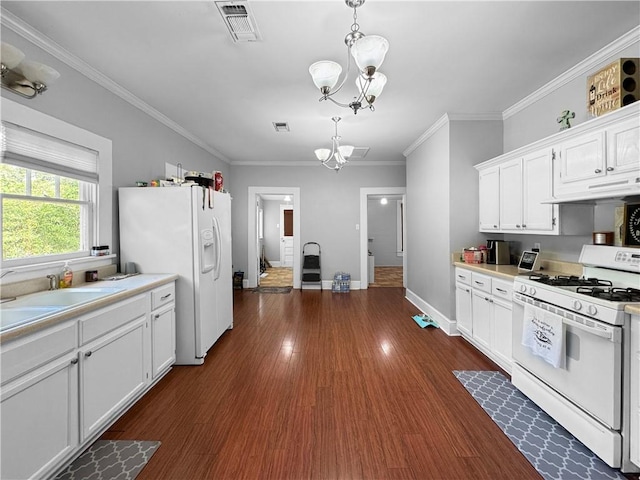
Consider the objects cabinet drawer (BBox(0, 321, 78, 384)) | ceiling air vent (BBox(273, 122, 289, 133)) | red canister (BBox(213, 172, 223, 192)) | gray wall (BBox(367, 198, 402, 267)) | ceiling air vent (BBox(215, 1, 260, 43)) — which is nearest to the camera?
cabinet drawer (BBox(0, 321, 78, 384))

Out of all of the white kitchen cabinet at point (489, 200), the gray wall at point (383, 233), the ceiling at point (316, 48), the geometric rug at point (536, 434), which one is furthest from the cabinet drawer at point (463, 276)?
Answer: the gray wall at point (383, 233)

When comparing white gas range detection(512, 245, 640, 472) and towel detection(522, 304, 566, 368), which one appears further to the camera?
towel detection(522, 304, 566, 368)

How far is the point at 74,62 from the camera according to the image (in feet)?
8.03

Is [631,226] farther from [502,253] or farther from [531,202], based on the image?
[502,253]

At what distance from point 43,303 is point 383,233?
28.8 ft

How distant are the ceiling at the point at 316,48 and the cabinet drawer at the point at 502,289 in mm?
1893

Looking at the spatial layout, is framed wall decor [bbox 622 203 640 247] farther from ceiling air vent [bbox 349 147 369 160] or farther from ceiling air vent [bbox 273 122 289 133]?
ceiling air vent [bbox 349 147 369 160]

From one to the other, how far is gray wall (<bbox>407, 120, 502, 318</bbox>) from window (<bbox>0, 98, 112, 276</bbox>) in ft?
12.2

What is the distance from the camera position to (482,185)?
11.6 feet

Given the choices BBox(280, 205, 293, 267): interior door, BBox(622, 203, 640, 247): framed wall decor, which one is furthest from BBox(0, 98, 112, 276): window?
BBox(280, 205, 293, 267): interior door

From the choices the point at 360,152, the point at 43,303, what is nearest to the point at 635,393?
the point at 43,303

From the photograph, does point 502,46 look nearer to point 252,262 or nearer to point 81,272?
point 81,272

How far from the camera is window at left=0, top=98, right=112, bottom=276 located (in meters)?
2.02

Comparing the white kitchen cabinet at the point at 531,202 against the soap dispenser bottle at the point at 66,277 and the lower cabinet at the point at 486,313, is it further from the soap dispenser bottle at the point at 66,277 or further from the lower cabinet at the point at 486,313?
the soap dispenser bottle at the point at 66,277
